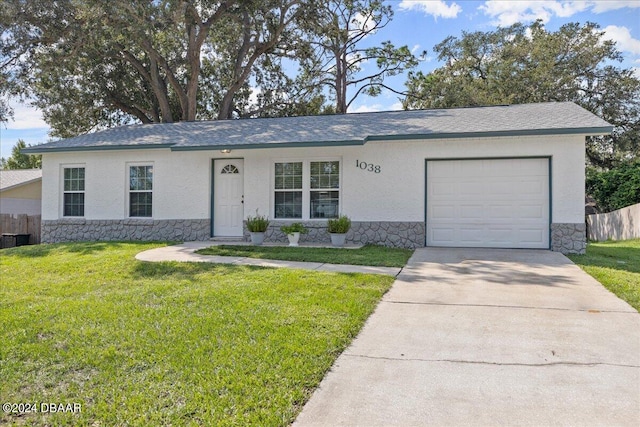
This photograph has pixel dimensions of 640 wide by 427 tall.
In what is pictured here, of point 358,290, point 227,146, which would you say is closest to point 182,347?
point 358,290

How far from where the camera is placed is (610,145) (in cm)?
2475

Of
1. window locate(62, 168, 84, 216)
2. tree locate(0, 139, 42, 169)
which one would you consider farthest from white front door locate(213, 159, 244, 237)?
tree locate(0, 139, 42, 169)

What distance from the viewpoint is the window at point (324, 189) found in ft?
38.0

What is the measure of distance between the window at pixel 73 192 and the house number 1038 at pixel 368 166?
871 centimetres

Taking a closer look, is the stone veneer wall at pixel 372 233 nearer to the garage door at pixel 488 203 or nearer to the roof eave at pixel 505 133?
the garage door at pixel 488 203

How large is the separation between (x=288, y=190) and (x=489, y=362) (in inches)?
344

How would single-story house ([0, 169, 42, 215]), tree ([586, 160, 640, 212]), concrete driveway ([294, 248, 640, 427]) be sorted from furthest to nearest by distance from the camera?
single-story house ([0, 169, 42, 215]), tree ([586, 160, 640, 212]), concrete driveway ([294, 248, 640, 427])

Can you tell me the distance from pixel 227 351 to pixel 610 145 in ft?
90.9

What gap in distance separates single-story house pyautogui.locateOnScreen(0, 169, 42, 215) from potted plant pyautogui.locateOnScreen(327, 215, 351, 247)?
725 inches

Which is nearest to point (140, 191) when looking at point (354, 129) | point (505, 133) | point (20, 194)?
point (354, 129)

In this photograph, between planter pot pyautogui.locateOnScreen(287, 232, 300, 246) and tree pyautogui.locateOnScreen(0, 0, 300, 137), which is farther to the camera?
tree pyautogui.locateOnScreen(0, 0, 300, 137)

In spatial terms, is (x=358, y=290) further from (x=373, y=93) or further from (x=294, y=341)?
(x=373, y=93)

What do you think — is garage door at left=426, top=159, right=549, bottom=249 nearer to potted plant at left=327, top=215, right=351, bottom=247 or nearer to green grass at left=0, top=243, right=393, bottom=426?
potted plant at left=327, top=215, right=351, bottom=247

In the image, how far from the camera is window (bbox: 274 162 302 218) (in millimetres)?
11844
